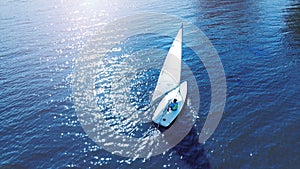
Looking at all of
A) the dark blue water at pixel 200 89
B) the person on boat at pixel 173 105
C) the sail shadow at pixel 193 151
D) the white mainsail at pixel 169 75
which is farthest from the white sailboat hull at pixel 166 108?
the sail shadow at pixel 193 151

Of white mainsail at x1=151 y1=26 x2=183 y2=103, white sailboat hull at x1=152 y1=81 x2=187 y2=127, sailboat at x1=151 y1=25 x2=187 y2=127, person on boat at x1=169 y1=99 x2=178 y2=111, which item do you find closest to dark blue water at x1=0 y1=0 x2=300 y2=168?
white sailboat hull at x1=152 y1=81 x2=187 y2=127

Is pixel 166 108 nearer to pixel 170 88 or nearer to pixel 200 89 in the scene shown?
pixel 170 88

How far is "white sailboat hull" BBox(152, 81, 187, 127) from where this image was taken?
33250 millimetres

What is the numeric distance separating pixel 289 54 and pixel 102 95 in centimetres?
3314

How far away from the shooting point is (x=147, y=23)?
67.7 m

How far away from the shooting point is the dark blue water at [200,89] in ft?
95.7

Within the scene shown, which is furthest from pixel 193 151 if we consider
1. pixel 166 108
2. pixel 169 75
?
pixel 169 75

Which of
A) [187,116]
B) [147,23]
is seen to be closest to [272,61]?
[187,116]

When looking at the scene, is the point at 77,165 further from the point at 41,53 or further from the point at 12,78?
the point at 41,53

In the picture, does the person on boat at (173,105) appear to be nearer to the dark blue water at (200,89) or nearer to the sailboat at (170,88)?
the sailboat at (170,88)

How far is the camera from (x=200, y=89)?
40062mm

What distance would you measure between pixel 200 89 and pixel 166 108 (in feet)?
25.8

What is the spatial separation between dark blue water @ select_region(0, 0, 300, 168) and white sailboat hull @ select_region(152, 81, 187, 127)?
2.91m

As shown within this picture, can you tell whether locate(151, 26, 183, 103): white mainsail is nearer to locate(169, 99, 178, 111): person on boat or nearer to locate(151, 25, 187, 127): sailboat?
locate(151, 25, 187, 127): sailboat
